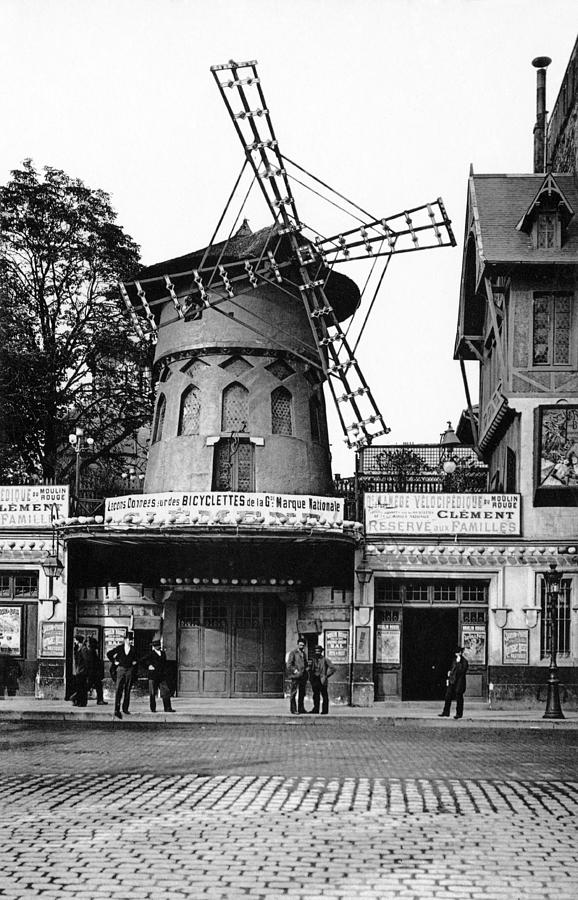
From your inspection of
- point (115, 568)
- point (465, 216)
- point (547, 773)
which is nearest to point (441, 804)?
point (547, 773)

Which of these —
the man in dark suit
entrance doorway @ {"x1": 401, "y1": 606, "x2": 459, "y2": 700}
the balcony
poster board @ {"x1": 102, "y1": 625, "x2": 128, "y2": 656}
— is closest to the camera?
the man in dark suit

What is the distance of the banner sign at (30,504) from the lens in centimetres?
3094

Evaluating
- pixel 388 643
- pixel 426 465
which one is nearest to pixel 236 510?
pixel 388 643

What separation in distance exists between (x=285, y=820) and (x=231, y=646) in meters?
20.8

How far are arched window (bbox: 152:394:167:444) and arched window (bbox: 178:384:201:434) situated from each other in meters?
0.90

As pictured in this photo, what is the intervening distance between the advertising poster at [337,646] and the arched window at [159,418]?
852 cm

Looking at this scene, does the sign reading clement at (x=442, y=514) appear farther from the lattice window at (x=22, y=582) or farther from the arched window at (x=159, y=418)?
the lattice window at (x=22, y=582)

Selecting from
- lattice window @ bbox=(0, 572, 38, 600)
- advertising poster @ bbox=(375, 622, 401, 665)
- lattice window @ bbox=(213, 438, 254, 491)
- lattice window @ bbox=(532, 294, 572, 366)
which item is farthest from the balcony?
lattice window @ bbox=(0, 572, 38, 600)

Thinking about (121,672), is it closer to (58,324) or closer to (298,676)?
(298,676)

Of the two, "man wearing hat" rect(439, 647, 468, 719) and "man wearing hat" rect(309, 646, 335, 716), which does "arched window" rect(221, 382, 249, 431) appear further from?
"man wearing hat" rect(439, 647, 468, 719)

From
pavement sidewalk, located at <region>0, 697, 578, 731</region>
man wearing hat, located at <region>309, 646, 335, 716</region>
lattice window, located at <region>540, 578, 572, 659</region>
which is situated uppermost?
lattice window, located at <region>540, 578, 572, 659</region>

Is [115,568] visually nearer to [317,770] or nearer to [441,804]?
[317,770]

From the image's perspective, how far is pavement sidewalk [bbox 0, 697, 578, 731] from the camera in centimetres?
2475

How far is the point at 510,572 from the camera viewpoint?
29906 millimetres
